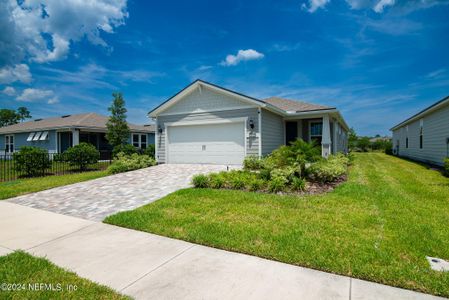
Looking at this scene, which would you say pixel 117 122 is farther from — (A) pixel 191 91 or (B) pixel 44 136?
(A) pixel 191 91

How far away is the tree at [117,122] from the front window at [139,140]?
475 centimetres

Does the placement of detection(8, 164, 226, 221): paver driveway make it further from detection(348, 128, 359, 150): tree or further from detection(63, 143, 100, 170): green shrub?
detection(348, 128, 359, 150): tree

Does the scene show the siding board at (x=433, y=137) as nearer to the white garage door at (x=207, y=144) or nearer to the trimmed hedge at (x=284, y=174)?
the trimmed hedge at (x=284, y=174)

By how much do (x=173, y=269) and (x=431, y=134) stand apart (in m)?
17.6

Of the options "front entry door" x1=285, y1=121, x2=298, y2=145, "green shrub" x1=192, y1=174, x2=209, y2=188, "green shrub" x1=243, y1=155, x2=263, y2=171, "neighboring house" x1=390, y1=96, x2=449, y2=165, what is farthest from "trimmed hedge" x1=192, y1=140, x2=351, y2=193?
"neighboring house" x1=390, y1=96, x2=449, y2=165

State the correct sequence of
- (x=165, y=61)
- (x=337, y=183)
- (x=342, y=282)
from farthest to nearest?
(x=165, y=61)
(x=337, y=183)
(x=342, y=282)

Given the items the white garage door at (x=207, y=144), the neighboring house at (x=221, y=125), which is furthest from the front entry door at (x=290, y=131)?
the white garage door at (x=207, y=144)

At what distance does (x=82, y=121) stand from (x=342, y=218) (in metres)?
22.4

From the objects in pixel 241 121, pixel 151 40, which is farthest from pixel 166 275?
pixel 151 40

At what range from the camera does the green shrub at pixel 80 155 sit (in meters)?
12.9

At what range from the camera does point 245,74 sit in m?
17.0

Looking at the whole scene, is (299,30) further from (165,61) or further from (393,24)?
(165,61)

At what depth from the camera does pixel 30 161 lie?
11195 millimetres

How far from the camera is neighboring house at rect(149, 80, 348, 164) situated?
11148 mm
